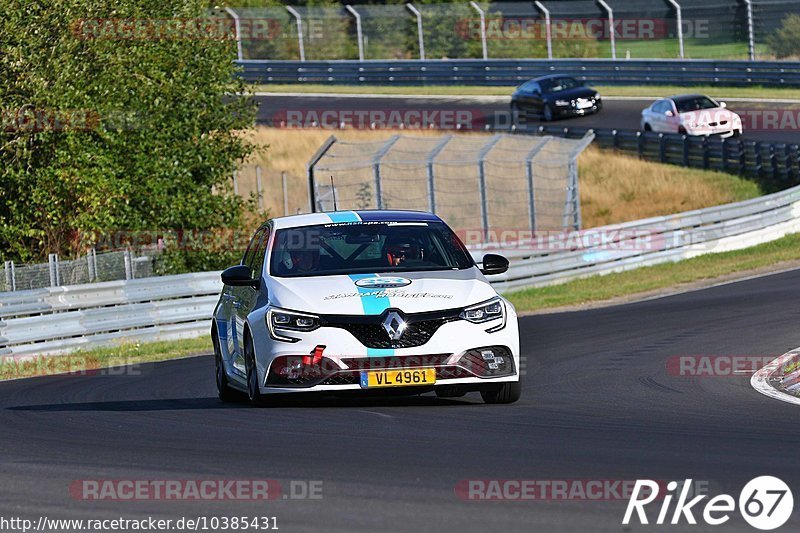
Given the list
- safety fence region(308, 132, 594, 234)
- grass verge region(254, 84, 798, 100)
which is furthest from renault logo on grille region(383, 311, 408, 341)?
grass verge region(254, 84, 798, 100)

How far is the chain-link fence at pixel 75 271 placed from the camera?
20.2 metres

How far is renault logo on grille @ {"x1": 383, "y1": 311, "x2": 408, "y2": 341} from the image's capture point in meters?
9.98

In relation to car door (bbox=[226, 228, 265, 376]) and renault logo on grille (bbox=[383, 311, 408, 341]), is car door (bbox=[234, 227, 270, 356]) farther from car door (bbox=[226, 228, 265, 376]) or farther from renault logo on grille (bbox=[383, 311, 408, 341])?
renault logo on grille (bbox=[383, 311, 408, 341])

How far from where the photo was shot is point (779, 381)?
1186 centimetres

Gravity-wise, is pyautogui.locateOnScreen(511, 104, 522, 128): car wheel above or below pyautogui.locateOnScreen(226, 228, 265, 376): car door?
below

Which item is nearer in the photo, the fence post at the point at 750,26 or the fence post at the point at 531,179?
the fence post at the point at 531,179

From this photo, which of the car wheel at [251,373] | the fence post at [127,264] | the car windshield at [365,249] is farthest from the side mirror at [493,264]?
the fence post at [127,264]

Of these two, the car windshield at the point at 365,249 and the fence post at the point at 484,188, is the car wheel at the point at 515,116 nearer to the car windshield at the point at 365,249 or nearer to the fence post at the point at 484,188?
the fence post at the point at 484,188

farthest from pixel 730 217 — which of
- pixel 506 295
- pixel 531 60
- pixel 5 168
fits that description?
pixel 531 60

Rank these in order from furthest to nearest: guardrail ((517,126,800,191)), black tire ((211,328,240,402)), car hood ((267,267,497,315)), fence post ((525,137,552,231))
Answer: guardrail ((517,126,800,191)) < fence post ((525,137,552,231)) < black tire ((211,328,240,402)) < car hood ((267,267,497,315))

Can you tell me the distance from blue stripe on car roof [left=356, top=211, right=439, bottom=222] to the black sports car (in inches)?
1409

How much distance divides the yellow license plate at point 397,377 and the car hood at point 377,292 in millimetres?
414

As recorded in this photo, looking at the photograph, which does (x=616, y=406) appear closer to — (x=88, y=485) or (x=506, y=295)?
(x=88, y=485)

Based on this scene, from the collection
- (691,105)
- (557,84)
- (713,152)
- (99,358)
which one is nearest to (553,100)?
(557,84)
